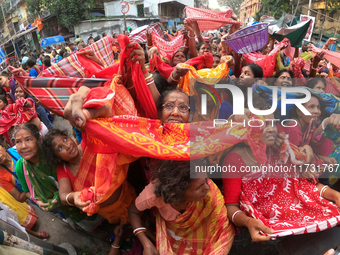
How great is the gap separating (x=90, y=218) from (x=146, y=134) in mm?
1444

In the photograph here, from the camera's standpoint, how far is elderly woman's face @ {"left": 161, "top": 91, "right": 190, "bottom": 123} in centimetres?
193

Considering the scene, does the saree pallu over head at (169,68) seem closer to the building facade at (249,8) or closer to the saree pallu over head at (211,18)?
the saree pallu over head at (211,18)

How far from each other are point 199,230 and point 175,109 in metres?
1.07

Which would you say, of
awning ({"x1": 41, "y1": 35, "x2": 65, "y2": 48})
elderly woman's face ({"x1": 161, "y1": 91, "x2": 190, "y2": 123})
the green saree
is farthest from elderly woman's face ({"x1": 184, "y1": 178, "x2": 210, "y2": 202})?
awning ({"x1": 41, "y1": 35, "x2": 65, "y2": 48})

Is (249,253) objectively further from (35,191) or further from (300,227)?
(35,191)

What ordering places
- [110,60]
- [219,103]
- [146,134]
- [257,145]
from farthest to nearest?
[110,60], [219,103], [257,145], [146,134]

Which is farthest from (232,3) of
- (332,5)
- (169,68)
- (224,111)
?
(224,111)

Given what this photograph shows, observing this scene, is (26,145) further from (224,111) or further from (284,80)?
(284,80)

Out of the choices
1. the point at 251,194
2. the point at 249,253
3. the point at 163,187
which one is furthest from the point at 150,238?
the point at 249,253

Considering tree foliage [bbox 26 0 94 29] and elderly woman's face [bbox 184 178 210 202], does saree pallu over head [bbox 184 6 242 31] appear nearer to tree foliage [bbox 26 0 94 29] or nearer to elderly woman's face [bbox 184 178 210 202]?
elderly woman's face [bbox 184 178 210 202]

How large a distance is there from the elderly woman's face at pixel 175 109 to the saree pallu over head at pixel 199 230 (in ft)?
2.16

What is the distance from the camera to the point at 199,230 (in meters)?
1.92

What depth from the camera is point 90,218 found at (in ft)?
8.02

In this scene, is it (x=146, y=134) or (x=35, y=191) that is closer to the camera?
(x=146, y=134)
